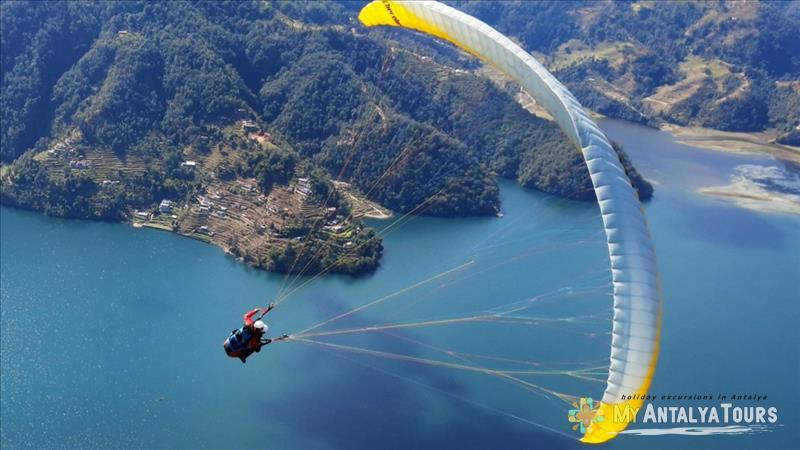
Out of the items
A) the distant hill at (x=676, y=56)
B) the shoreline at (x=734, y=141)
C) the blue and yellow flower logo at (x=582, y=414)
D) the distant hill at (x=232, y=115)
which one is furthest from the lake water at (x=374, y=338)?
the distant hill at (x=676, y=56)

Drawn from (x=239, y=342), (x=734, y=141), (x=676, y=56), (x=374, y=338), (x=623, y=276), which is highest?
(x=623, y=276)

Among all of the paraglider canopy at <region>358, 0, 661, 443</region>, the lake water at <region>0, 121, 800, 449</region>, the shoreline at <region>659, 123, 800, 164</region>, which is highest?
the paraglider canopy at <region>358, 0, 661, 443</region>

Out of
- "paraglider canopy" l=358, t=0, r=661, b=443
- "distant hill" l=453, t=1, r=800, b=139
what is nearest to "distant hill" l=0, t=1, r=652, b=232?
"distant hill" l=453, t=1, r=800, b=139

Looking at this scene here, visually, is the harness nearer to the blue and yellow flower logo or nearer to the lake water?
the lake water

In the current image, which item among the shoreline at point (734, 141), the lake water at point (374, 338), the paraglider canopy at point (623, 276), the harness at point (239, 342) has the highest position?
the paraglider canopy at point (623, 276)

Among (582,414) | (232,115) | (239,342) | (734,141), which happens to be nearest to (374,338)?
Result: (582,414)

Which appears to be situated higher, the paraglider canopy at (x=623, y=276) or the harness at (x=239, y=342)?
the paraglider canopy at (x=623, y=276)

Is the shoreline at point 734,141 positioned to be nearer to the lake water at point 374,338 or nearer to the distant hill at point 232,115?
the distant hill at point 232,115

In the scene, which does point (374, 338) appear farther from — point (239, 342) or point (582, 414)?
point (239, 342)
